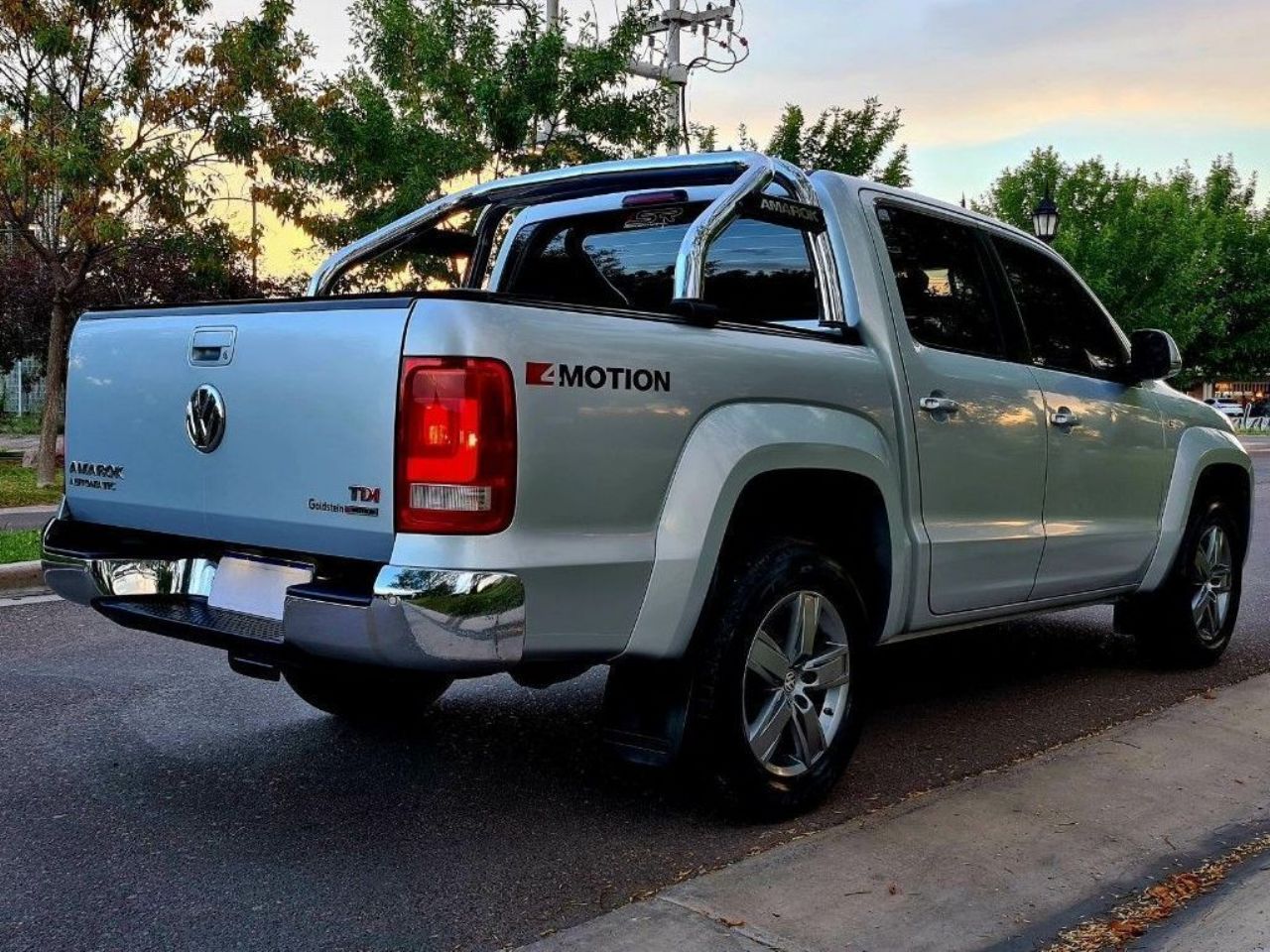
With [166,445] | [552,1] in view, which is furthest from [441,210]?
[552,1]

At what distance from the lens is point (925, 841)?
12.0 feet

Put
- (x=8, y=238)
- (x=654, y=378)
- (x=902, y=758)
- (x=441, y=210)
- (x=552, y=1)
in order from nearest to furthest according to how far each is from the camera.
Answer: (x=654, y=378) → (x=902, y=758) → (x=441, y=210) → (x=552, y=1) → (x=8, y=238)

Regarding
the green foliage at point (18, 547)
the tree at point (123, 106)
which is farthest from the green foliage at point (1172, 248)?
the green foliage at point (18, 547)

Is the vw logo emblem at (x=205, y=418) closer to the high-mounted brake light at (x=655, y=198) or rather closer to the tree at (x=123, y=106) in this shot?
the high-mounted brake light at (x=655, y=198)

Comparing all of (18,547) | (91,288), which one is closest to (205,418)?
(18,547)

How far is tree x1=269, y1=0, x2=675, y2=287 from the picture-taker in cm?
1639

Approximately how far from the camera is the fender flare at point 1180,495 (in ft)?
19.2

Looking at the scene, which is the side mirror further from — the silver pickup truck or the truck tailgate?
the truck tailgate

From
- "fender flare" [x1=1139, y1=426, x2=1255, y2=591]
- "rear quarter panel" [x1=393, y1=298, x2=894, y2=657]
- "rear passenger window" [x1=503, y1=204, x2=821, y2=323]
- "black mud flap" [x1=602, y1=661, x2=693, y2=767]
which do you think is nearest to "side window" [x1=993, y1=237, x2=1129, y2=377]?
"fender flare" [x1=1139, y1=426, x2=1255, y2=591]

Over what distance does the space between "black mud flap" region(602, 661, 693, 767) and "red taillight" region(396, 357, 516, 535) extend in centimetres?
74

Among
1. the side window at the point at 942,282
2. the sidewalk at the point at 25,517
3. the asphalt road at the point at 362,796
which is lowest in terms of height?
the sidewalk at the point at 25,517

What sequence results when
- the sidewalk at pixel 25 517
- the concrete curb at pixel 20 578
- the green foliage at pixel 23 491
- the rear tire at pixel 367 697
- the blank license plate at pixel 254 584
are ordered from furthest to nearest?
the green foliage at pixel 23 491, the sidewalk at pixel 25 517, the concrete curb at pixel 20 578, the rear tire at pixel 367 697, the blank license plate at pixel 254 584

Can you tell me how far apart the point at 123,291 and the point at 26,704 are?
64.6ft

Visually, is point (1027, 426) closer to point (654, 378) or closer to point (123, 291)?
point (654, 378)
